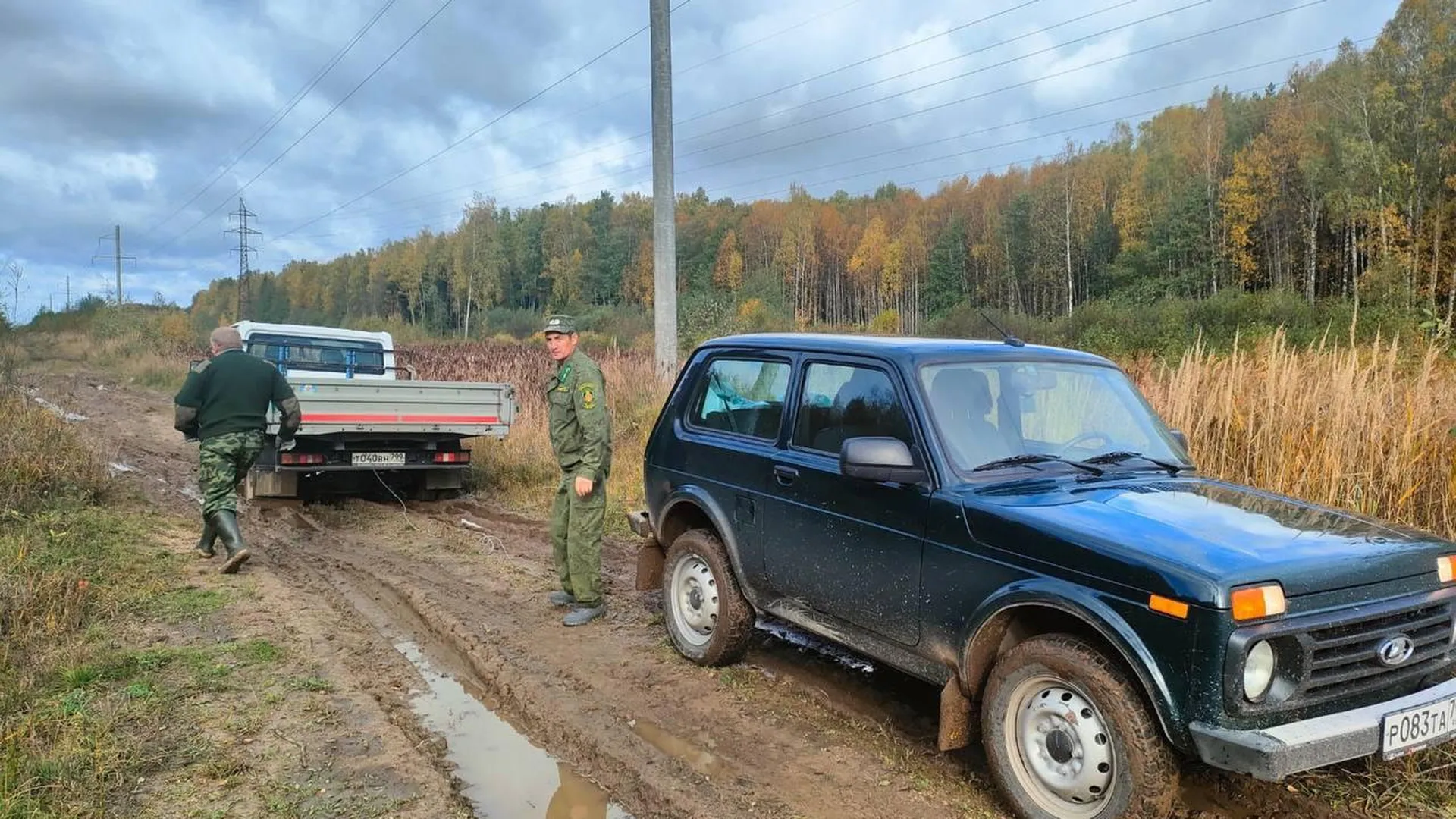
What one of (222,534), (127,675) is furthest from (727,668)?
(222,534)

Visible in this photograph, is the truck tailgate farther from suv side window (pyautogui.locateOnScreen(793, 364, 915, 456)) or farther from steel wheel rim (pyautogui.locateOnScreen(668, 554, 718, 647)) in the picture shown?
suv side window (pyautogui.locateOnScreen(793, 364, 915, 456))

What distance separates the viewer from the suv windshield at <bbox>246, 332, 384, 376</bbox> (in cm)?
1140

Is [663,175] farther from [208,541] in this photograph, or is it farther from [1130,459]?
[1130,459]

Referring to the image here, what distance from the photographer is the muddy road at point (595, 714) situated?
3.36 m

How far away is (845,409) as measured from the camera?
4047 mm

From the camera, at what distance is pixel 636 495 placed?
9.65 m

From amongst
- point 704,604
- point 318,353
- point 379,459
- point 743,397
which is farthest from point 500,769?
point 318,353

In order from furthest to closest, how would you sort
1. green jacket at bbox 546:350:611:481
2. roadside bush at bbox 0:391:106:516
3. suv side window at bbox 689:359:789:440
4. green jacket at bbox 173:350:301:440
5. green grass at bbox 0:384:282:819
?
roadside bush at bbox 0:391:106:516
green jacket at bbox 173:350:301:440
green jacket at bbox 546:350:611:481
suv side window at bbox 689:359:789:440
green grass at bbox 0:384:282:819

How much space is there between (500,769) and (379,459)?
6.58 metres

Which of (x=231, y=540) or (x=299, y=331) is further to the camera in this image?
(x=299, y=331)

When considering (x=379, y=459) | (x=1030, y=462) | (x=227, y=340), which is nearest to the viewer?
(x=1030, y=462)

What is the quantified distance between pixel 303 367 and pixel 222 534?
5100 mm

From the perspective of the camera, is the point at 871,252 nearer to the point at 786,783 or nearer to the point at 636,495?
the point at 636,495

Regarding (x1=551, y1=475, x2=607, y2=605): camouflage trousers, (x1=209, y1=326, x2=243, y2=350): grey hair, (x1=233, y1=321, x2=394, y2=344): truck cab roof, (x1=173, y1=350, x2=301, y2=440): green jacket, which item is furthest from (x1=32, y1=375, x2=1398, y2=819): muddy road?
(x1=233, y1=321, x2=394, y2=344): truck cab roof
